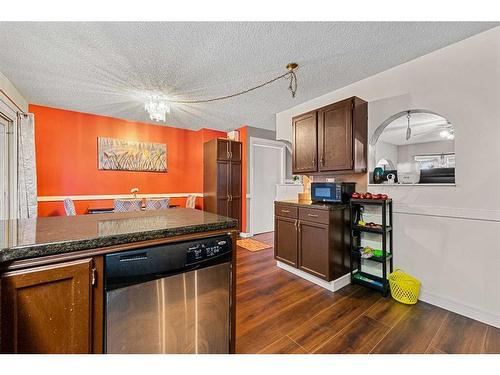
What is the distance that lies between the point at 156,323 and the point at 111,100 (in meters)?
3.49

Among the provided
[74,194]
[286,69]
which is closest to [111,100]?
[74,194]

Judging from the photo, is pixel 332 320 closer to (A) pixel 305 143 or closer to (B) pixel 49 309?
(B) pixel 49 309

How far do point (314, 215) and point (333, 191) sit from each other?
368 millimetres

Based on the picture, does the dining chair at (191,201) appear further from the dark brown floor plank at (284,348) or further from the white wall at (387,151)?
the white wall at (387,151)

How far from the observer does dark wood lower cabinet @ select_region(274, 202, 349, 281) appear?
90.7 inches

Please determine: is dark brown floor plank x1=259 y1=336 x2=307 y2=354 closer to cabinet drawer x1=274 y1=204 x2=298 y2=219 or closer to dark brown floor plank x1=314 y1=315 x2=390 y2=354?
dark brown floor plank x1=314 y1=315 x2=390 y2=354

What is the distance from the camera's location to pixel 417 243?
2154 millimetres

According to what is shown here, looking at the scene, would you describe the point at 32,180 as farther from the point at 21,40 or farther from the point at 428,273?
the point at 428,273

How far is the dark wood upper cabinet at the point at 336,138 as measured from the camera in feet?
7.89

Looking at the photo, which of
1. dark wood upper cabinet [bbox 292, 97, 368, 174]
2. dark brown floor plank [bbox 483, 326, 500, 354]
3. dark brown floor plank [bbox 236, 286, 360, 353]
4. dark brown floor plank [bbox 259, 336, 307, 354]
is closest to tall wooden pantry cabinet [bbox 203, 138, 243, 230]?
dark wood upper cabinet [bbox 292, 97, 368, 174]

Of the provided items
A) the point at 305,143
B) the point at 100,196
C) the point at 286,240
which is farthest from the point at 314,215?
the point at 100,196

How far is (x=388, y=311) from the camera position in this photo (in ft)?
6.39

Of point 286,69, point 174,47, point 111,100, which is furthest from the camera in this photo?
point 111,100

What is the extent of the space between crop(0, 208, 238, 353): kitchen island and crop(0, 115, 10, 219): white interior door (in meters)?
2.89
